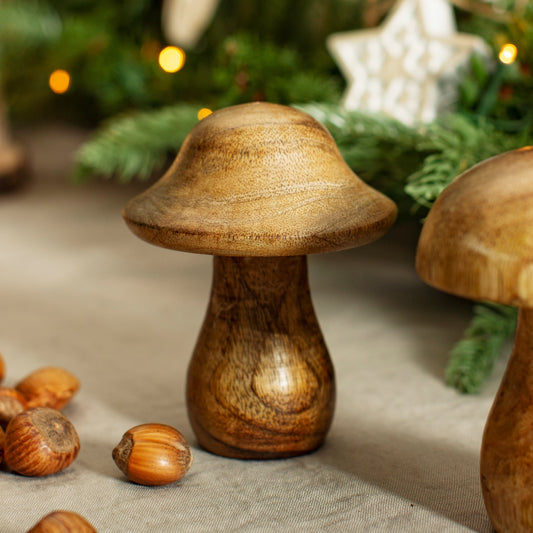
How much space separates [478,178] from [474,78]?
361 mm

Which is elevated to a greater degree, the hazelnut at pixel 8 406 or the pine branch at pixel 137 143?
the pine branch at pixel 137 143

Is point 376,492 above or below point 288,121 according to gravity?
below

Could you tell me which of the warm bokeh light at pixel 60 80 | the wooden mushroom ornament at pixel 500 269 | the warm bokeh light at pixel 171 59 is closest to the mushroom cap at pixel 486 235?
the wooden mushroom ornament at pixel 500 269

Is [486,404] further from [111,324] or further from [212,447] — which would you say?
[111,324]

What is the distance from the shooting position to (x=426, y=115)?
2.17ft

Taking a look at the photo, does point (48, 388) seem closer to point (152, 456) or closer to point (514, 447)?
point (152, 456)

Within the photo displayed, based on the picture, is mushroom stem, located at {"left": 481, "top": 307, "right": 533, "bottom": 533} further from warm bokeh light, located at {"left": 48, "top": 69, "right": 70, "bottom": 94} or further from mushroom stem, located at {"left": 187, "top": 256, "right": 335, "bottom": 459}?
warm bokeh light, located at {"left": 48, "top": 69, "right": 70, "bottom": 94}

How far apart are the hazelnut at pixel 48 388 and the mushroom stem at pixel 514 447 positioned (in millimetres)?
299

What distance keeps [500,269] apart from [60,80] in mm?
966

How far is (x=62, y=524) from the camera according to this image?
0.35 metres

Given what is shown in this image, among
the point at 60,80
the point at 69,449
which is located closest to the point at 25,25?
the point at 60,80

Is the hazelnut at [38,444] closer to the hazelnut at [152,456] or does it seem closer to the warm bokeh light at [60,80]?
the hazelnut at [152,456]

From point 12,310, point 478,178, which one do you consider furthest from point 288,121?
point 12,310

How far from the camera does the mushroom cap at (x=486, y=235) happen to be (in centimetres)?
30
